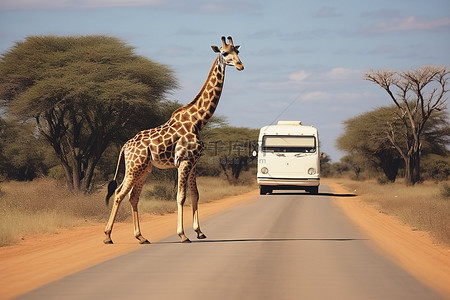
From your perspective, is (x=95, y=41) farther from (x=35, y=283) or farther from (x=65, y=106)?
(x=35, y=283)

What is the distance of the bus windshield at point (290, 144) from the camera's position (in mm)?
31984

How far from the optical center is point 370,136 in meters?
59.5

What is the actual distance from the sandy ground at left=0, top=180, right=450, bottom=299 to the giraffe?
0.87 metres

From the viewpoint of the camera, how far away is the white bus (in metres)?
31.7

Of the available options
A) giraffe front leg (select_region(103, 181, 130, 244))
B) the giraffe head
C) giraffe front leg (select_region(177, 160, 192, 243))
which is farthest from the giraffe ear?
giraffe front leg (select_region(103, 181, 130, 244))

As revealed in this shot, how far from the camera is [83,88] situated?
2695 centimetres

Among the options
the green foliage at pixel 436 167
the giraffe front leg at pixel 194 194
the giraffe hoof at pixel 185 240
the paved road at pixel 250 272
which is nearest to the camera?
the paved road at pixel 250 272

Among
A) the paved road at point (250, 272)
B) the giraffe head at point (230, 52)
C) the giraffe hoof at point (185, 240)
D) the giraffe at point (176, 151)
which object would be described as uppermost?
the giraffe head at point (230, 52)

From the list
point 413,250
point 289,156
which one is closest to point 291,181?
point 289,156

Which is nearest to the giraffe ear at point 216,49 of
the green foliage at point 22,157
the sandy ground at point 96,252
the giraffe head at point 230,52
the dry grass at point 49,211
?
the giraffe head at point 230,52

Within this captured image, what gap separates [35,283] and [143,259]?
7.97ft

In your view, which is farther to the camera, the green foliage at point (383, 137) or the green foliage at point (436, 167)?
the green foliage at point (436, 167)

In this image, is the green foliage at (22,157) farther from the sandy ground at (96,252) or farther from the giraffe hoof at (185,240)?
the giraffe hoof at (185,240)

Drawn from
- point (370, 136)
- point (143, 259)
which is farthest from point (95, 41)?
point (370, 136)
